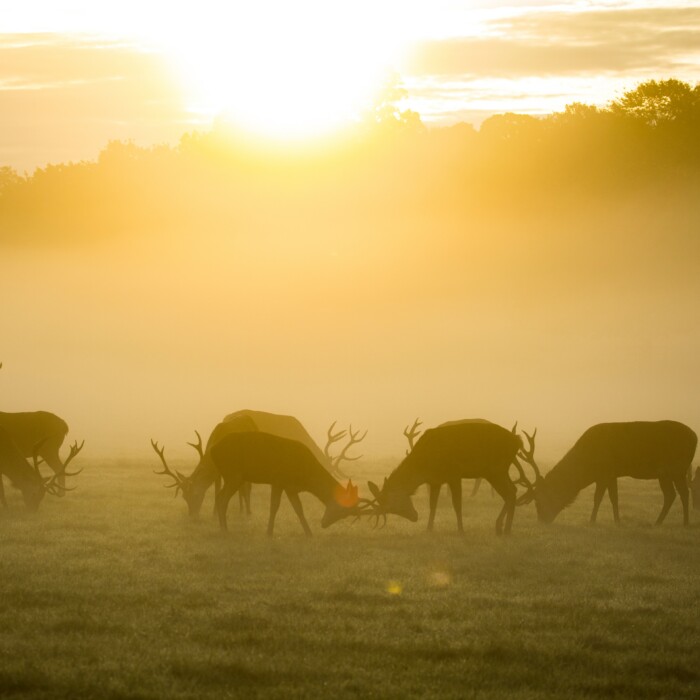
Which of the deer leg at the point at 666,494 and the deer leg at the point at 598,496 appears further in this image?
the deer leg at the point at 598,496

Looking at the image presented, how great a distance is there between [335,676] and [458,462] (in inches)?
361

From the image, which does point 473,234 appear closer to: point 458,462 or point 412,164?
point 412,164

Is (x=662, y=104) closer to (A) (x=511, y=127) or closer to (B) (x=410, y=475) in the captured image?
(A) (x=511, y=127)

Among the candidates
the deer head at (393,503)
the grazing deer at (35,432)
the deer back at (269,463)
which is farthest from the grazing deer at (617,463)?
the grazing deer at (35,432)

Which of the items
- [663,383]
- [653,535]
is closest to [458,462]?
[653,535]

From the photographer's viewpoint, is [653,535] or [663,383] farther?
[663,383]

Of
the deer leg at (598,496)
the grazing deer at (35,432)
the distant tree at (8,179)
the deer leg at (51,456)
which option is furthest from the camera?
the distant tree at (8,179)

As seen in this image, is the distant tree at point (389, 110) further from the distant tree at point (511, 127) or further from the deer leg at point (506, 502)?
the deer leg at point (506, 502)

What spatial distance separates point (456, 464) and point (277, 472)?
115 inches

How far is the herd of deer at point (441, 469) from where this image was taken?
21.8 meters

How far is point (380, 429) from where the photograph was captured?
52.0 metres

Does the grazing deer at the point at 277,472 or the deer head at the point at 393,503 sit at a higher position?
the grazing deer at the point at 277,472

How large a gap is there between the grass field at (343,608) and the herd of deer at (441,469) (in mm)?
472

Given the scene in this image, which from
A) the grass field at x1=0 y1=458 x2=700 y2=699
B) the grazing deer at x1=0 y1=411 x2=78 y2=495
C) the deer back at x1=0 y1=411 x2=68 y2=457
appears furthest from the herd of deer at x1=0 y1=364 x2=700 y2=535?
the deer back at x1=0 y1=411 x2=68 y2=457
